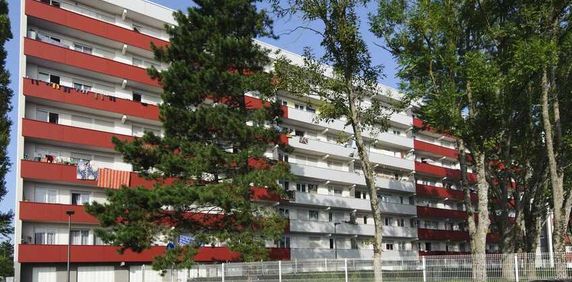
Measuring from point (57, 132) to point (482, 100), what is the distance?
997 inches

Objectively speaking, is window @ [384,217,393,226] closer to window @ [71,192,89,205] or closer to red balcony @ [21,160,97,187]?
window @ [71,192,89,205]

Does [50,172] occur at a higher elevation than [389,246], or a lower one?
higher

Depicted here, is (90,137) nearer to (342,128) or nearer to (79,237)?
(79,237)

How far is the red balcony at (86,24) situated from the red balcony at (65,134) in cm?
666

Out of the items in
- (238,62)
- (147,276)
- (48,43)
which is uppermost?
(48,43)

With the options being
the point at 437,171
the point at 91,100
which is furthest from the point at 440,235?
the point at 91,100

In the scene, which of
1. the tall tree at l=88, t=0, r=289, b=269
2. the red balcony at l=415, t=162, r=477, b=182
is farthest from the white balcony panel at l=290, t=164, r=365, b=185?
the tall tree at l=88, t=0, r=289, b=269

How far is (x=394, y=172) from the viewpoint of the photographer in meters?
70.1

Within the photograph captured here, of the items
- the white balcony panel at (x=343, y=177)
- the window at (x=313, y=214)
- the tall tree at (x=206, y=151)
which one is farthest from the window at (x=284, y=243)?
the tall tree at (x=206, y=151)

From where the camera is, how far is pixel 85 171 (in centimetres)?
4197

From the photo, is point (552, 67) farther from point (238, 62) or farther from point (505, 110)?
point (238, 62)

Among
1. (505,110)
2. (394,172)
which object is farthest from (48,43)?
(394,172)

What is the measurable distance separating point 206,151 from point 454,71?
11.9 m

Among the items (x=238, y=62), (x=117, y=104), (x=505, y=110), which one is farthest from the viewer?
(x=117, y=104)
